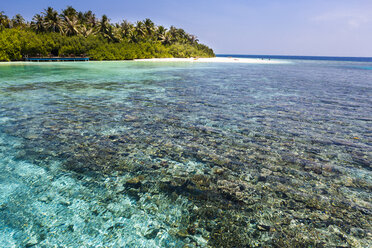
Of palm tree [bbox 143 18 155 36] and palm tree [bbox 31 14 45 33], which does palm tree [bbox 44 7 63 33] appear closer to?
palm tree [bbox 31 14 45 33]

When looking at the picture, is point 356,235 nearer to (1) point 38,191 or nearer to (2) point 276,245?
(2) point 276,245

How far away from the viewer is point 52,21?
60469mm

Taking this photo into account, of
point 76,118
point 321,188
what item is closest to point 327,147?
point 321,188

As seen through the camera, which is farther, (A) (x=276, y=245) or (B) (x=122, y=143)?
(B) (x=122, y=143)

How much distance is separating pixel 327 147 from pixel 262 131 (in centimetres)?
180

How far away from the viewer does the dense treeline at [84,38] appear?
4843 centimetres

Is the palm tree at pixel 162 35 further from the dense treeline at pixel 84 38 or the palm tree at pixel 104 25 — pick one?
the palm tree at pixel 104 25

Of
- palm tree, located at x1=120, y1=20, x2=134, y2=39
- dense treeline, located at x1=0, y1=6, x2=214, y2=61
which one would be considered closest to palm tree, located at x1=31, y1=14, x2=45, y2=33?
dense treeline, located at x1=0, y1=6, x2=214, y2=61

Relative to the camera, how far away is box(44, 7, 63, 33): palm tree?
196 feet

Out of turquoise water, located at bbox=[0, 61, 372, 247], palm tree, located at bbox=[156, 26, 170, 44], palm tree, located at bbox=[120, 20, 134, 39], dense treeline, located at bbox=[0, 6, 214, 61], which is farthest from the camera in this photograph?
palm tree, located at bbox=[156, 26, 170, 44]

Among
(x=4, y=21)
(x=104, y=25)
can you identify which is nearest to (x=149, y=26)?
(x=104, y=25)

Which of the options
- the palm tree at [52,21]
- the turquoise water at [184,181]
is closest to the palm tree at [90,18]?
the palm tree at [52,21]

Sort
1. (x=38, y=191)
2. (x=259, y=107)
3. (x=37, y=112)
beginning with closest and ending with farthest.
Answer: (x=38, y=191) → (x=37, y=112) → (x=259, y=107)

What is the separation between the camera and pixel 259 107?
33.1 feet
